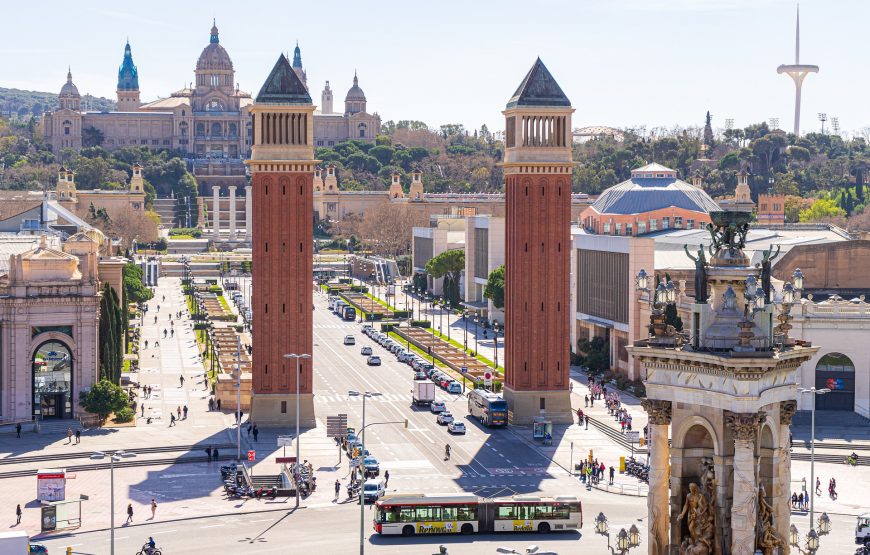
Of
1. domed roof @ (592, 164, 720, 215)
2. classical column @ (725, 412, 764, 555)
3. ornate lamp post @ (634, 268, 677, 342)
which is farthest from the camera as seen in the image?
domed roof @ (592, 164, 720, 215)

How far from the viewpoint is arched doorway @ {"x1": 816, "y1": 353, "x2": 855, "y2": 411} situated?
330 feet

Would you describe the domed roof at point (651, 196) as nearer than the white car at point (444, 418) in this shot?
No

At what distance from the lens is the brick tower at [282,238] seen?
97.0 m

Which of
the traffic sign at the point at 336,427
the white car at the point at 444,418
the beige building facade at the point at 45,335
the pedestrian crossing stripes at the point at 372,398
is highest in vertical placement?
the beige building facade at the point at 45,335

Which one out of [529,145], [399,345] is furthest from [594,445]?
[399,345]

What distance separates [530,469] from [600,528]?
4756cm

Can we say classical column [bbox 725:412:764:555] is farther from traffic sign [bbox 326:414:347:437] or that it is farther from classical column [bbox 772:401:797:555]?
traffic sign [bbox 326:414:347:437]

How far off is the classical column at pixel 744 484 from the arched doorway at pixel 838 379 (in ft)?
248

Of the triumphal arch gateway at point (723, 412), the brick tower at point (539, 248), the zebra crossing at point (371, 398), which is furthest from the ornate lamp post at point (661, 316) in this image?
the zebra crossing at point (371, 398)

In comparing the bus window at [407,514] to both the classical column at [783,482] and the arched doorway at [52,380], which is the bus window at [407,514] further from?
the classical column at [783,482]

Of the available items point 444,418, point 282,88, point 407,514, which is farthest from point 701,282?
point 282,88

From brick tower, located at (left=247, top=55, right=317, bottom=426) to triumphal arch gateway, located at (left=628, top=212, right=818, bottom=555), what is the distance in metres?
68.9

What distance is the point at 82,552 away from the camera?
64750 millimetres

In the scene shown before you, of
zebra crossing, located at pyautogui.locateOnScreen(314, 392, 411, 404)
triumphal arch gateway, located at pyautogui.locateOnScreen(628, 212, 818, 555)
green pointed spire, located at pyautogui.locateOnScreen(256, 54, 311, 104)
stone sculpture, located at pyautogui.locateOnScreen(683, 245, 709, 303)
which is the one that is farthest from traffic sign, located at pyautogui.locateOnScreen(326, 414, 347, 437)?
stone sculpture, located at pyautogui.locateOnScreen(683, 245, 709, 303)
